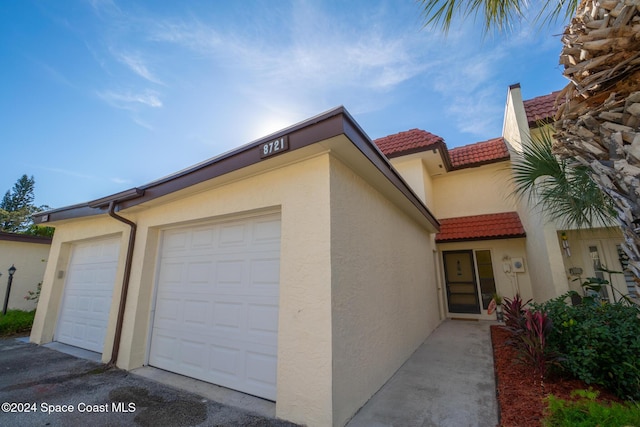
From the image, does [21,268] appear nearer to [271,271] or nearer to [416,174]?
[271,271]

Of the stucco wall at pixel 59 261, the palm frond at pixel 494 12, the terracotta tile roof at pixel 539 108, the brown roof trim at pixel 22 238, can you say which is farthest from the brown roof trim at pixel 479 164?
the brown roof trim at pixel 22 238

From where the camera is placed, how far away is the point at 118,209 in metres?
5.50

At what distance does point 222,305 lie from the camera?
4.25 metres

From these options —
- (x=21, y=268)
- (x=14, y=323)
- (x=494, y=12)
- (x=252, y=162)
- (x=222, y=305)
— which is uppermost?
(x=494, y=12)

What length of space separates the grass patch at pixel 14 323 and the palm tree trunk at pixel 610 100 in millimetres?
14031

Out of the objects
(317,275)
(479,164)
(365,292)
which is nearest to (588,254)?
(479,164)

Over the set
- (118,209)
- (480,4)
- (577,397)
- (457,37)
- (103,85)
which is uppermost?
(103,85)

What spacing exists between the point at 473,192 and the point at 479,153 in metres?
1.68

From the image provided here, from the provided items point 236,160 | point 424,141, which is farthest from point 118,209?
point 424,141

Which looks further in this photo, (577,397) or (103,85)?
(103,85)

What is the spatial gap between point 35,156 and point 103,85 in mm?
5624

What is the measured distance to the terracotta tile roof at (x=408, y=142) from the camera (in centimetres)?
920

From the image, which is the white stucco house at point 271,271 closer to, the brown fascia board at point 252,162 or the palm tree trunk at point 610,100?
the brown fascia board at point 252,162

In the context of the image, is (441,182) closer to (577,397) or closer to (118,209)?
(577,397)
